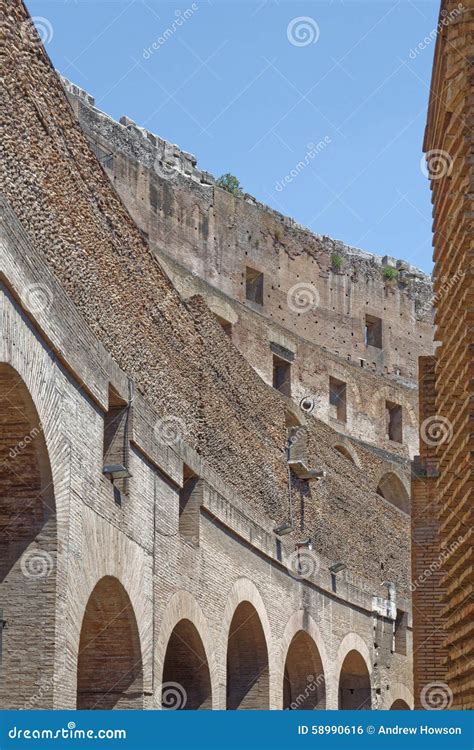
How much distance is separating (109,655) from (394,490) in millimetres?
20364

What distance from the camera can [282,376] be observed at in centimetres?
2997

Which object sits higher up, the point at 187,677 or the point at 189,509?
the point at 189,509

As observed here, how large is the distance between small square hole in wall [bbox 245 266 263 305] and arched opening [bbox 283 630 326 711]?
615 inches

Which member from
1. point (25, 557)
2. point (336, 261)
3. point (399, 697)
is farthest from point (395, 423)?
point (25, 557)

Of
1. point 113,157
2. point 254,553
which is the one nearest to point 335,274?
point 113,157

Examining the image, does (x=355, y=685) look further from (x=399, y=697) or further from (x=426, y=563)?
(x=426, y=563)

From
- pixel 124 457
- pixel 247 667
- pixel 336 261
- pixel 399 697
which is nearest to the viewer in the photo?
pixel 124 457

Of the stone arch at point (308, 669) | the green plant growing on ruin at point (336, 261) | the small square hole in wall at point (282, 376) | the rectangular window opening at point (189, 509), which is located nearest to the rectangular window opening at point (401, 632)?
the stone arch at point (308, 669)

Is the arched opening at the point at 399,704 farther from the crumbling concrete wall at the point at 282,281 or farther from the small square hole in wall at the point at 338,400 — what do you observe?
the small square hole in wall at the point at 338,400

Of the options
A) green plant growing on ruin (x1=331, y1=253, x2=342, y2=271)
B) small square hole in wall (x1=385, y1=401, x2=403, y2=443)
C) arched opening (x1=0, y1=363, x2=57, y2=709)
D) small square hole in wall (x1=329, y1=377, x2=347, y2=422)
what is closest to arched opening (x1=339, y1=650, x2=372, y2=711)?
arched opening (x1=0, y1=363, x2=57, y2=709)

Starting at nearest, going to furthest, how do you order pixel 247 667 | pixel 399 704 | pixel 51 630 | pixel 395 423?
pixel 51 630 → pixel 247 667 → pixel 399 704 → pixel 395 423

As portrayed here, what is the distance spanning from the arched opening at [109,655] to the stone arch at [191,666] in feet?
5.78

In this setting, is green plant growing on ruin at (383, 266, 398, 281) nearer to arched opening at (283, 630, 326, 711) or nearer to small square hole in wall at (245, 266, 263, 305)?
small square hole in wall at (245, 266, 263, 305)

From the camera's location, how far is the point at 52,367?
861cm
